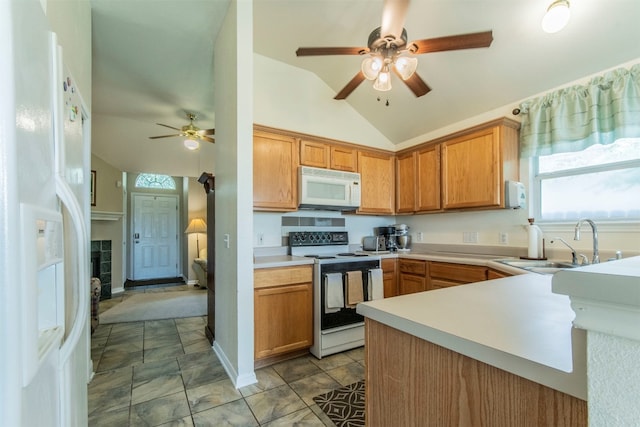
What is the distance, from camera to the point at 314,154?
310 centimetres

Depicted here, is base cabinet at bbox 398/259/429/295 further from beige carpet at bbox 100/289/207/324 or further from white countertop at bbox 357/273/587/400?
beige carpet at bbox 100/289/207/324

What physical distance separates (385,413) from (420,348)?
0.92 feet

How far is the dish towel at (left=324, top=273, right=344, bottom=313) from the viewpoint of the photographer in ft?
8.36

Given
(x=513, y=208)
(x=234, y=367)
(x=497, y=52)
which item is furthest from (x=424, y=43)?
(x=234, y=367)

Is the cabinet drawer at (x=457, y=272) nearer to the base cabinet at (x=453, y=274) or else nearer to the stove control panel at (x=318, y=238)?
the base cabinet at (x=453, y=274)

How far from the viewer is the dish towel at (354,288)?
2.66 meters

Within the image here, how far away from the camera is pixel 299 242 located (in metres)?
3.12

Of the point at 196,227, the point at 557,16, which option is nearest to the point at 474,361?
the point at 557,16

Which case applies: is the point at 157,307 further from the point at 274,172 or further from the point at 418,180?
the point at 418,180

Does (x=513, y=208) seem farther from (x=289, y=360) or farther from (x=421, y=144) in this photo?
(x=289, y=360)

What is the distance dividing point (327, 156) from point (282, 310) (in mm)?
1710

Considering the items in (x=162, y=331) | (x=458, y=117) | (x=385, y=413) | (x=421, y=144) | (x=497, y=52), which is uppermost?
(x=497, y=52)

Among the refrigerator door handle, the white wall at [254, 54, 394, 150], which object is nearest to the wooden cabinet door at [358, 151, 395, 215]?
the white wall at [254, 54, 394, 150]

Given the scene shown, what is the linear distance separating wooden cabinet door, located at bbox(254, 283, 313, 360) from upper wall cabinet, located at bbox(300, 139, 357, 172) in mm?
1333
